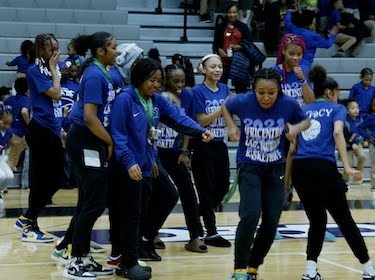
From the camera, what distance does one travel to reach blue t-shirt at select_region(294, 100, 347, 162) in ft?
21.2

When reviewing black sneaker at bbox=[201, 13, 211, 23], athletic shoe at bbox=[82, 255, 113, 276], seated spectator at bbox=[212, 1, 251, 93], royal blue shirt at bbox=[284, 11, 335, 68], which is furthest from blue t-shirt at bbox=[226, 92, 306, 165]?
black sneaker at bbox=[201, 13, 211, 23]

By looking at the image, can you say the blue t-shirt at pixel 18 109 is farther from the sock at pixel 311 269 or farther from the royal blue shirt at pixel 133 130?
the sock at pixel 311 269

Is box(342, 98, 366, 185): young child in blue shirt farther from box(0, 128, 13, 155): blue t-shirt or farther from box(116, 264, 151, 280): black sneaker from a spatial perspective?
box(116, 264, 151, 280): black sneaker

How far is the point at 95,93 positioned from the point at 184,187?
1737 millimetres

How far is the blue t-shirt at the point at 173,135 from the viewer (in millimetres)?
7695

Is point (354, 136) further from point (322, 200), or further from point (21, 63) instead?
point (322, 200)

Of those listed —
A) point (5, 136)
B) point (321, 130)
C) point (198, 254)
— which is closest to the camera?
point (321, 130)

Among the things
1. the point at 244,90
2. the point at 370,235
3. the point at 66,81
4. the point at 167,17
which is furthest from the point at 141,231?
the point at 167,17

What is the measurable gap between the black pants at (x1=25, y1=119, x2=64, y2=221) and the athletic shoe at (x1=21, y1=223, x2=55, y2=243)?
0.85 ft

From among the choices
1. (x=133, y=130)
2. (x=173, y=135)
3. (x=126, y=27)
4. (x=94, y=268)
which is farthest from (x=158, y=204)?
(x=126, y=27)

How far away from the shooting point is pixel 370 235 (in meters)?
8.60

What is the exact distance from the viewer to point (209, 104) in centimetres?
786

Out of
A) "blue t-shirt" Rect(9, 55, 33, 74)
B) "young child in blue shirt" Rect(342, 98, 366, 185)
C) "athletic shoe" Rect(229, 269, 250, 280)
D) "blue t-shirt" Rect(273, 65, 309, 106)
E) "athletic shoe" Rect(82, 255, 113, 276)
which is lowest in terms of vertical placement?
"young child in blue shirt" Rect(342, 98, 366, 185)

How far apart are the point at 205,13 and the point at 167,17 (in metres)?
0.69
